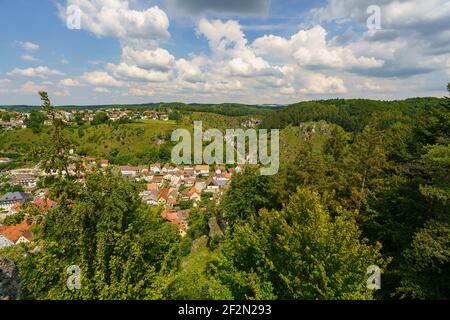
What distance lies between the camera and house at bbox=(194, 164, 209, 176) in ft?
385

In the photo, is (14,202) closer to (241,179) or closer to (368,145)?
(241,179)

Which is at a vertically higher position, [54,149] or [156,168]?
[54,149]

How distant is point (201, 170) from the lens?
11869cm

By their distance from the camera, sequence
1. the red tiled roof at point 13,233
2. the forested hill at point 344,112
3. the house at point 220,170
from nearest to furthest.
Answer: the red tiled roof at point 13,233
the house at point 220,170
the forested hill at point 344,112

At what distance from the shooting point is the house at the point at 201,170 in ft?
385

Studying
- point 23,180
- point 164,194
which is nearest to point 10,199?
point 23,180

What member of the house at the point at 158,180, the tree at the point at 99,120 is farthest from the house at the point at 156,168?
the tree at the point at 99,120

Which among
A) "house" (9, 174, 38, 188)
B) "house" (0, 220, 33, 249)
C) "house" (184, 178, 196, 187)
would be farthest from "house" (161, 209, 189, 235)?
"house" (9, 174, 38, 188)

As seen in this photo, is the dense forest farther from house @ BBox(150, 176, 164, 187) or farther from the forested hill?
the forested hill

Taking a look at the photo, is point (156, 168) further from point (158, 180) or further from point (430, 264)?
point (430, 264)

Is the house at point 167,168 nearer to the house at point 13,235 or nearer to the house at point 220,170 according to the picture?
the house at point 220,170

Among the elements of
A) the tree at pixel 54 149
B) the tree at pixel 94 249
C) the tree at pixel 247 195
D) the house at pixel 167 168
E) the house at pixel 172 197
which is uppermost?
the tree at pixel 54 149
